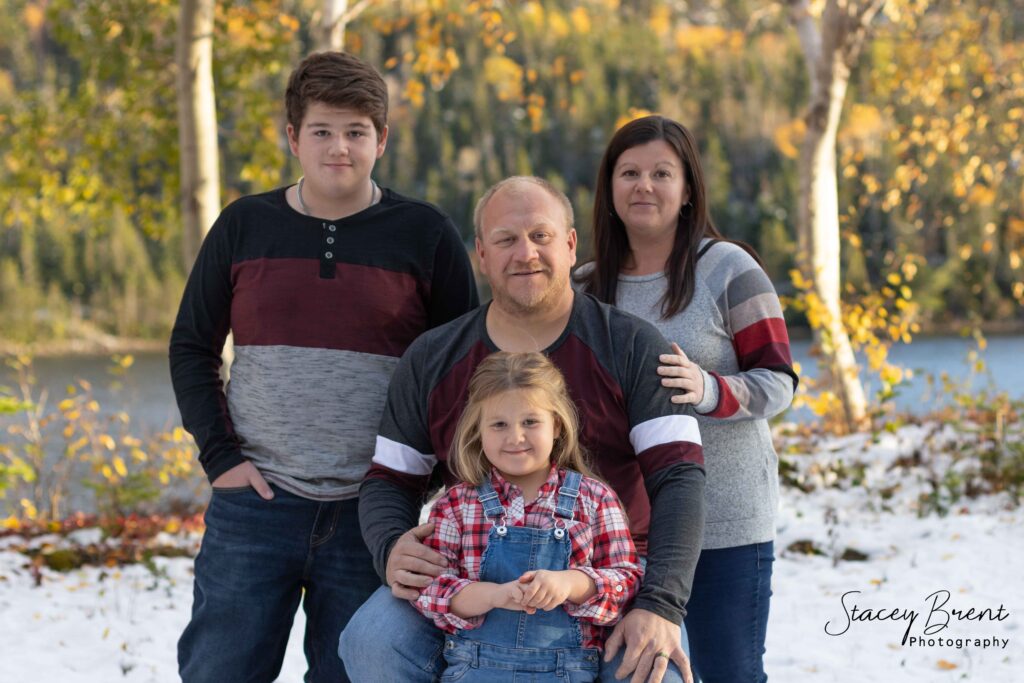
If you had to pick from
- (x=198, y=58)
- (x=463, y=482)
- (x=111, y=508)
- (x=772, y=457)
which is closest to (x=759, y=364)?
(x=772, y=457)

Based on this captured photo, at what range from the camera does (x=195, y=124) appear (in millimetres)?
5559

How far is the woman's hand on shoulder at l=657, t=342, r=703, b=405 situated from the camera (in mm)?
2082

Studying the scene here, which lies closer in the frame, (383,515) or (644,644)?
(644,644)

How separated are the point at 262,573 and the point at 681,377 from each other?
1100mm

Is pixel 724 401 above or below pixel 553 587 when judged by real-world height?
above

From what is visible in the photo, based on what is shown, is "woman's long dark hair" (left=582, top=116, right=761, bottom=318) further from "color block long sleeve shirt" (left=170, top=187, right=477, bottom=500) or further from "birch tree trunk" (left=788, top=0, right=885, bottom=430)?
"birch tree trunk" (left=788, top=0, right=885, bottom=430)

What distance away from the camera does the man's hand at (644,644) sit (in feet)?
6.13

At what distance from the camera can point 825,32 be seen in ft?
25.1

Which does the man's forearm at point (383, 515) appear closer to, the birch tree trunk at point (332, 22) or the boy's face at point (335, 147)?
the boy's face at point (335, 147)

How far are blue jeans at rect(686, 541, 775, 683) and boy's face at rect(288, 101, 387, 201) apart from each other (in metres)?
1.23

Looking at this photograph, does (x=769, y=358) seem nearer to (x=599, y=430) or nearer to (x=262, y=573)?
(x=599, y=430)

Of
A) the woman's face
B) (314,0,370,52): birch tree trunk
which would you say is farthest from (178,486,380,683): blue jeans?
(314,0,370,52): birch tree trunk
